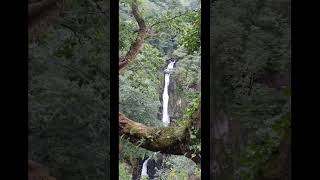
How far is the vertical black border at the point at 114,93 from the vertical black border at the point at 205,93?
0.47 metres

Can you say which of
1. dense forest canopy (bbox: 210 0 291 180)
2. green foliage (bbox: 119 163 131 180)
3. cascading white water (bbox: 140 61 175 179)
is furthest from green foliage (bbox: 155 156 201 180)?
dense forest canopy (bbox: 210 0 291 180)

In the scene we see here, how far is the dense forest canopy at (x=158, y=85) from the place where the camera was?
3029 mm

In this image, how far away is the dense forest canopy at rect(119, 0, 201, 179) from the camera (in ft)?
9.94

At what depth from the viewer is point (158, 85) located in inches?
123

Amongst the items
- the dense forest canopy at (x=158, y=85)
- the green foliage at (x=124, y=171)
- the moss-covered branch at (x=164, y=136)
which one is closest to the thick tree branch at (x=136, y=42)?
the dense forest canopy at (x=158, y=85)

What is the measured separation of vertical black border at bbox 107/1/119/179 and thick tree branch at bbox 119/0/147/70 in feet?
2.97

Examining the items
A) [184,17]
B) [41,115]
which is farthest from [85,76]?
[184,17]

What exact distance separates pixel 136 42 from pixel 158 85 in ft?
1.27
